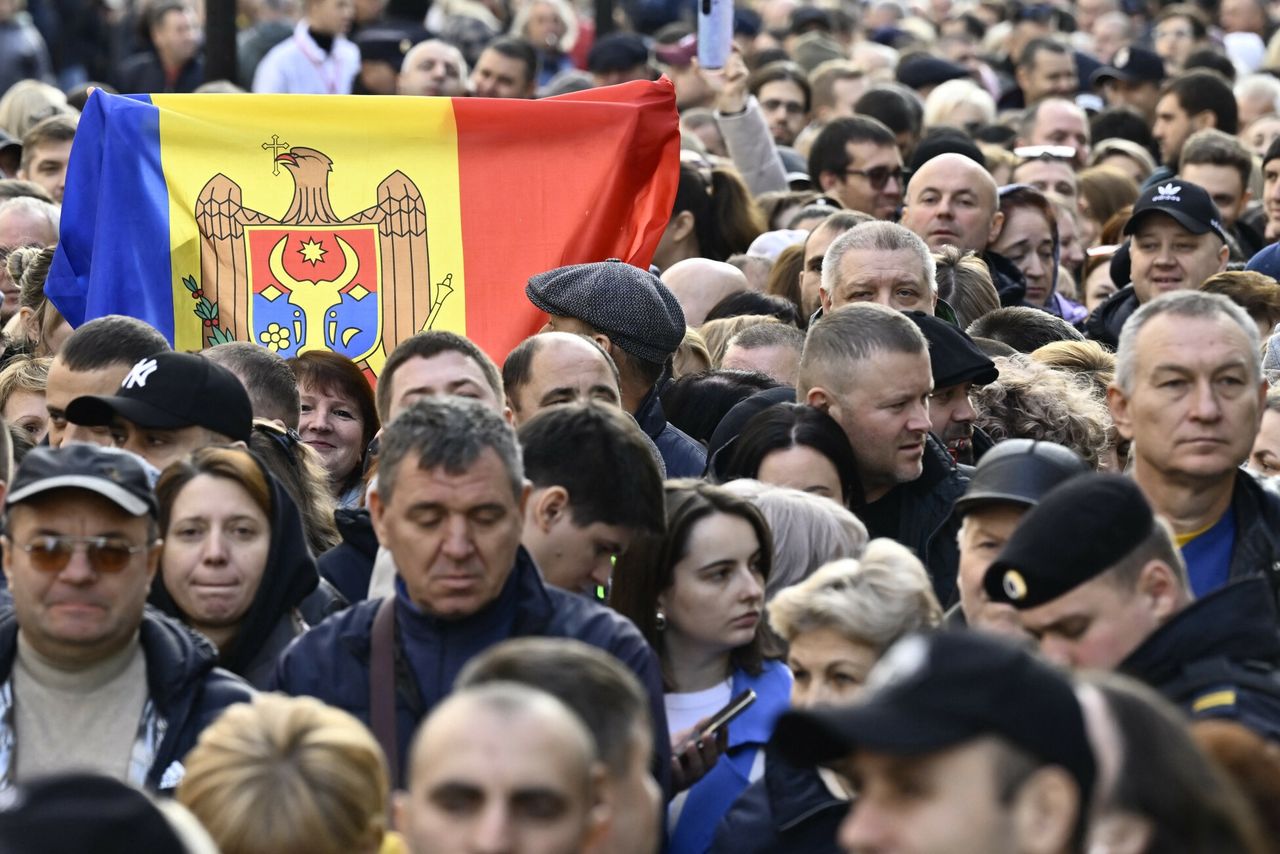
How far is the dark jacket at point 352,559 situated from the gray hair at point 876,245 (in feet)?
8.24

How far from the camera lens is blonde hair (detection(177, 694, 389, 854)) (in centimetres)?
393

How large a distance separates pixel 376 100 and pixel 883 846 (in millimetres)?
5886

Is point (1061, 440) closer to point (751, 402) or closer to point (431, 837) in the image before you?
point (751, 402)

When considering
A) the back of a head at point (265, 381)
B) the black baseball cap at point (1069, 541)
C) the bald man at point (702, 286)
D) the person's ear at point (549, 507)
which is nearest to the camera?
the black baseball cap at point (1069, 541)

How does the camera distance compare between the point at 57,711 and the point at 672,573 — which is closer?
the point at 57,711

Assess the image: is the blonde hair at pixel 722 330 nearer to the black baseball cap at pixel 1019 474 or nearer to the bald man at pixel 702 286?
the bald man at pixel 702 286

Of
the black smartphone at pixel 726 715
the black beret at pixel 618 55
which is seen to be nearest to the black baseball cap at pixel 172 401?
the black smartphone at pixel 726 715

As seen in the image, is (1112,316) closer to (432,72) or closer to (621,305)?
(621,305)

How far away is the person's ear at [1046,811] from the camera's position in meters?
3.16

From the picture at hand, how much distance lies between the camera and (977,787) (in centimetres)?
315

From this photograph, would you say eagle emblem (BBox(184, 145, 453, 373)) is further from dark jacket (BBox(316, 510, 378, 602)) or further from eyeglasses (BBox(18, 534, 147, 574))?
eyeglasses (BBox(18, 534, 147, 574))

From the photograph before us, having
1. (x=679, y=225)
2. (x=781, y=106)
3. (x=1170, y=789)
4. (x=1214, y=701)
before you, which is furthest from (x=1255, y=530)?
(x=781, y=106)

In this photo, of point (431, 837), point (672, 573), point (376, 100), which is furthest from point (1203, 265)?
point (431, 837)

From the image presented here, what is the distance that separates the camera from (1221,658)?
4.35m
